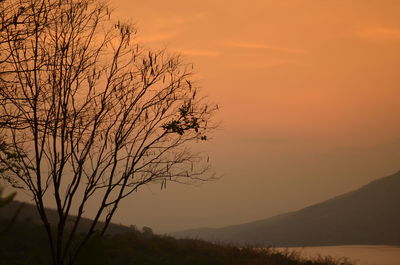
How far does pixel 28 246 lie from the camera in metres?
25.3

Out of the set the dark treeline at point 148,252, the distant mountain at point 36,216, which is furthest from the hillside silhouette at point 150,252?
the distant mountain at point 36,216

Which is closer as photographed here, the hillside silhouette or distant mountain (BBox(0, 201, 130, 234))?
the hillside silhouette

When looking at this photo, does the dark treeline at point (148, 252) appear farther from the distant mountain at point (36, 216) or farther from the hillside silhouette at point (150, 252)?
the distant mountain at point (36, 216)

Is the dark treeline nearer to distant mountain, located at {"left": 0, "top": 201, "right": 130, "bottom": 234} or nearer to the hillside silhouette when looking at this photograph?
the hillside silhouette

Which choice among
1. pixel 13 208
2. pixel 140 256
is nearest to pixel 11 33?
pixel 140 256

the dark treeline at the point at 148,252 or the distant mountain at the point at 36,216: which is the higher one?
the distant mountain at the point at 36,216

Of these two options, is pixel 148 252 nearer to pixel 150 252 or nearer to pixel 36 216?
pixel 150 252

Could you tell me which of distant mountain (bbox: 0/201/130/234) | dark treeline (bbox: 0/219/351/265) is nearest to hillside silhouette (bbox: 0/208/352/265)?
dark treeline (bbox: 0/219/351/265)

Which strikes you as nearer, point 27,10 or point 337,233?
point 27,10

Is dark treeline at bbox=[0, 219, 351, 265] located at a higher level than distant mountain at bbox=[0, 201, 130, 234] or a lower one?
lower

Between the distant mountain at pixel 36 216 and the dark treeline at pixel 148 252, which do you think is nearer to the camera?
the dark treeline at pixel 148 252

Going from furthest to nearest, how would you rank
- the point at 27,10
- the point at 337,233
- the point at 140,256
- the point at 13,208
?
1. the point at 337,233
2. the point at 13,208
3. the point at 140,256
4. the point at 27,10

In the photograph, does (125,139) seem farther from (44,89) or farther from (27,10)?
(27,10)

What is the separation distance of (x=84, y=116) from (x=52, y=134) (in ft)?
3.75
